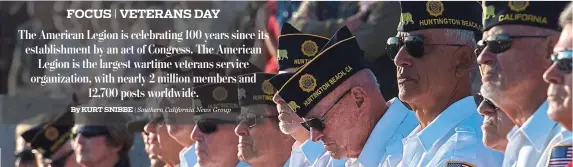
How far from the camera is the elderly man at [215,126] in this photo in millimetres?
7758

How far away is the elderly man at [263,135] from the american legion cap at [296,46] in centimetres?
22

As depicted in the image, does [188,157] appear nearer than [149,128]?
Yes

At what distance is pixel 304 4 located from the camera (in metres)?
7.61

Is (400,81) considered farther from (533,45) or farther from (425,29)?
(533,45)

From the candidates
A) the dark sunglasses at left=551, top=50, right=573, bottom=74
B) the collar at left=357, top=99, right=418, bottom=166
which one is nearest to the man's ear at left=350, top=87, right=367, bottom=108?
the collar at left=357, top=99, right=418, bottom=166

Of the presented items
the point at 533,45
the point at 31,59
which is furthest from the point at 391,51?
the point at 31,59

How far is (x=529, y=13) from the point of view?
487 cm

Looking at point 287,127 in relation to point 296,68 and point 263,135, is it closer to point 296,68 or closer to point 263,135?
point 296,68

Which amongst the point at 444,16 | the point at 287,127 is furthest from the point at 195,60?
the point at 444,16

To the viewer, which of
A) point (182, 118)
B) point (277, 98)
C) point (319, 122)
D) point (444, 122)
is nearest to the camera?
point (444, 122)

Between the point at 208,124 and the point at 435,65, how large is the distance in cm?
243

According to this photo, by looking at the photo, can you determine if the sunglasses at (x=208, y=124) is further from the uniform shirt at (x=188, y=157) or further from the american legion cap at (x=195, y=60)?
the uniform shirt at (x=188, y=157)

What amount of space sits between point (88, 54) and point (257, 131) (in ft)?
3.65

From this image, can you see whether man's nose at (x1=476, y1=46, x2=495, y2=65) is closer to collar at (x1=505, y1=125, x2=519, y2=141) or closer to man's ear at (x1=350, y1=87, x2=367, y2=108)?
collar at (x1=505, y1=125, x2=519, y2=141)
